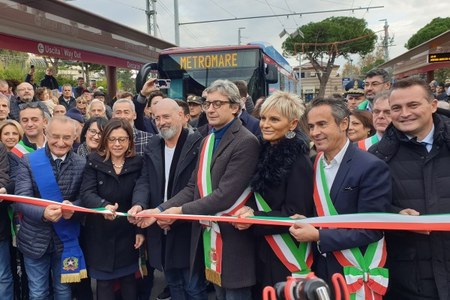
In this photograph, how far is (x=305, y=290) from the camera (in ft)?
4.95

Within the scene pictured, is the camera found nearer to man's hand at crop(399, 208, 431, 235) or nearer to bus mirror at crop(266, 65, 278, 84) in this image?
man's hand at crop(399, 208, 431, 235)

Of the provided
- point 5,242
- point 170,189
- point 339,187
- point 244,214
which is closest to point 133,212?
point 170,189

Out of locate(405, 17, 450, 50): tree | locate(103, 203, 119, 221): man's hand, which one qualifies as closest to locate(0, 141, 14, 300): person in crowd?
locate(103, 203, 119, 221): man's hand

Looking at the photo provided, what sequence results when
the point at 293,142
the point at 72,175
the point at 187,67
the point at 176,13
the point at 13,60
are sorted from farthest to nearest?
the point at 13,60, the point at 176,13, the point at 187,67, the point at 72,175, the point at 293,142

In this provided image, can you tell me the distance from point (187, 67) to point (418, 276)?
25.1ft

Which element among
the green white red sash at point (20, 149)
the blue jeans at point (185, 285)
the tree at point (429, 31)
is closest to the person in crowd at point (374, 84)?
the blue jeans at point (185, 285)

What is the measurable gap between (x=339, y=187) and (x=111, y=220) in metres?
1.90

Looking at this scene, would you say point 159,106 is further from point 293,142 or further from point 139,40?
point 139,40

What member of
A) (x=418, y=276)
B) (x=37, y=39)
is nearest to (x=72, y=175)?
(x=418, y=276)

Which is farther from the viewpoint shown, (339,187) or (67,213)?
(67,213)

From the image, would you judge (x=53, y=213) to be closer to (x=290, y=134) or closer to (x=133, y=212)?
(x=133, y=212)

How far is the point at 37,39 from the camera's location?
10070mm

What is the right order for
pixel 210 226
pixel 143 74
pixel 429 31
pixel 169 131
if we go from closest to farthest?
pixel 210 226, pixel 169 131, pixel 143 74, pixel 429 31

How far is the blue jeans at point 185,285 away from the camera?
10.8 feet
